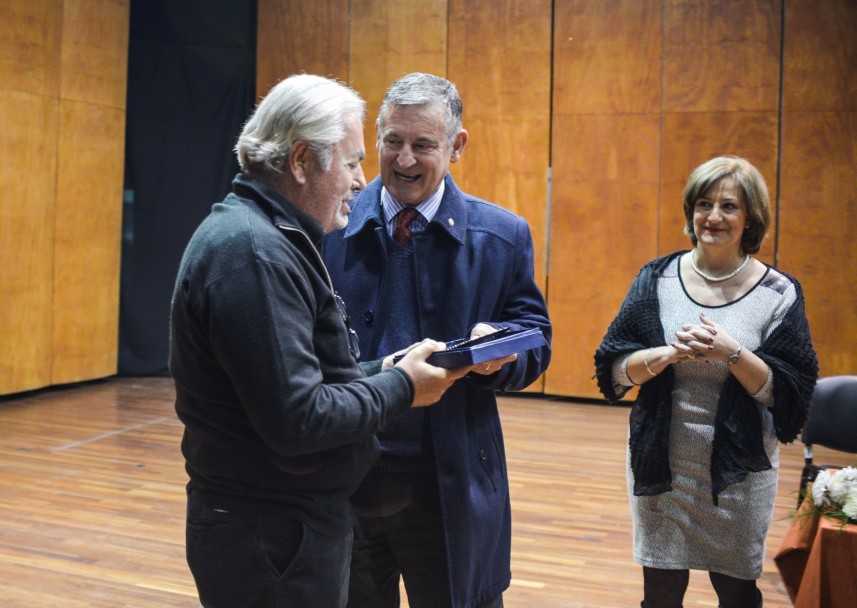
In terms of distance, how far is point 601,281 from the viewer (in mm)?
7586

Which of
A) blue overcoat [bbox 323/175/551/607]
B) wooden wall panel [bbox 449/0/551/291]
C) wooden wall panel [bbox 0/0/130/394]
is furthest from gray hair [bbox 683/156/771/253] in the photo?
wooden wall panel [bbox 0/0/130/394]

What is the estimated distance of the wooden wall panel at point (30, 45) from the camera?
22.2 ft

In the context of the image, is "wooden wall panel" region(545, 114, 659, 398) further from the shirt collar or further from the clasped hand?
the shirt collar

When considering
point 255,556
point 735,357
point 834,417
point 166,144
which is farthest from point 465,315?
point 166,144

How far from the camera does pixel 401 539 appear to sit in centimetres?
205

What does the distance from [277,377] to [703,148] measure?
255 inches

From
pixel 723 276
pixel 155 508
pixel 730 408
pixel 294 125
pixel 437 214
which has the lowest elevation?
pixel 155 508

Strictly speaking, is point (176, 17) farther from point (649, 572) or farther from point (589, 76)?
point (649, 572)

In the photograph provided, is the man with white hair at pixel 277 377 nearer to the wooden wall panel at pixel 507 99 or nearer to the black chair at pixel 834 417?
the black chair at pixel 834 417

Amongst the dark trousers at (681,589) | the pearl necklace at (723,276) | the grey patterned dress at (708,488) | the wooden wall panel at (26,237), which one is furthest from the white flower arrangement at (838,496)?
the wooden wall panel at (26,237)

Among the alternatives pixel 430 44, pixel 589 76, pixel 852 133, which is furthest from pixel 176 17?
pixel 852 133

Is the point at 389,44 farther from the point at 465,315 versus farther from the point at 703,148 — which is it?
the point at 465,315

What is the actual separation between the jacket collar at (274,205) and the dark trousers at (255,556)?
0.47m

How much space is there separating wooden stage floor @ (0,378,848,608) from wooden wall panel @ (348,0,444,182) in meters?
2.97
